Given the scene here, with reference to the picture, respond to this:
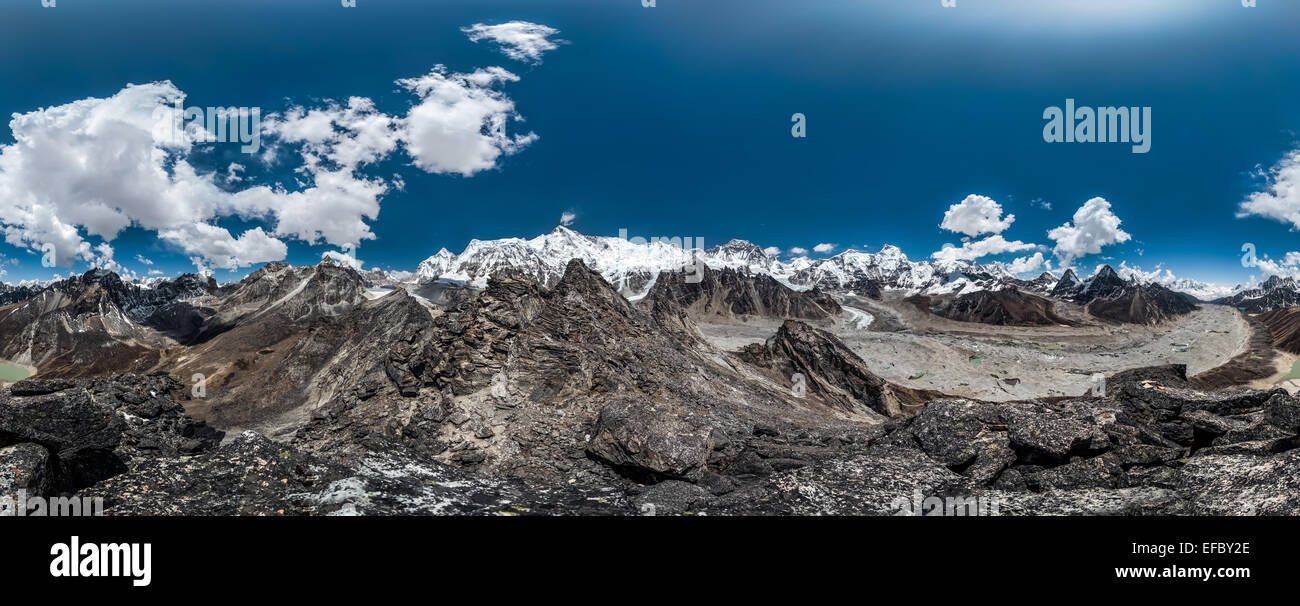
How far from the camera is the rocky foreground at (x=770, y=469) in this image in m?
8.00

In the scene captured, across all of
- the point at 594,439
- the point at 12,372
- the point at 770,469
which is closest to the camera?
the point at 770,469

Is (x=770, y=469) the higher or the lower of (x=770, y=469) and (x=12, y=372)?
the higher

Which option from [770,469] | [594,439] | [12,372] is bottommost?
[12,372]

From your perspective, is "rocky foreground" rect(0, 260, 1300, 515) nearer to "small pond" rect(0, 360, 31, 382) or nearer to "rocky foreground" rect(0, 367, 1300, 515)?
"rocky foreground" rect(0, 367, 1300, 515)

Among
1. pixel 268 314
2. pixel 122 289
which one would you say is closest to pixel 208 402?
pixel 268 314

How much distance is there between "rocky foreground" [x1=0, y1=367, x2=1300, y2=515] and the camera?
315 inches

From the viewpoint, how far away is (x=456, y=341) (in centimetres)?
2195

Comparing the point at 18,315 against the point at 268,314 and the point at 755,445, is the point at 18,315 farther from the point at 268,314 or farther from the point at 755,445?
the point at 755,445

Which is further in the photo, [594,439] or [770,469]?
[594,439]

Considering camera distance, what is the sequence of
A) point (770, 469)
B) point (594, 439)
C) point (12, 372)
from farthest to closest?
1. point (12, 372)
2. point (594, 439)
3. point (770, 469)

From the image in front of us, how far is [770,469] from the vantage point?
43.9 ft

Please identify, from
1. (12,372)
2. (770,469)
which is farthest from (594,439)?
(12,372)

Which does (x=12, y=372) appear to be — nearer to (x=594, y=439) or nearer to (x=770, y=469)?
(x=594, y=439)
